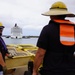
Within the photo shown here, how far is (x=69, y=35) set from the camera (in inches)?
117

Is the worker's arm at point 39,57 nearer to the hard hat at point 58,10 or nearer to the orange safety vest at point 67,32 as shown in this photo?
the orange safety vest at point 67,32

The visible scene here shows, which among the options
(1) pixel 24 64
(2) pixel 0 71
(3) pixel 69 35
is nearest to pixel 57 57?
(3) pixel 69 35

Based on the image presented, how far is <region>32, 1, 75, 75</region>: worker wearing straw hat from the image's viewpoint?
9.37ft

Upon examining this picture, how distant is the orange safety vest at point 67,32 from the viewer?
2895 millimetres

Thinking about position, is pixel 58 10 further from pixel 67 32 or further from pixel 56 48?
pixel 56 48

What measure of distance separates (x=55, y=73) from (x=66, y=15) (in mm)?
711

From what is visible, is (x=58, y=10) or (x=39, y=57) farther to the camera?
(x=58, y=10)

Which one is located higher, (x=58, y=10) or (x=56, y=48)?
(x=58, y=10)

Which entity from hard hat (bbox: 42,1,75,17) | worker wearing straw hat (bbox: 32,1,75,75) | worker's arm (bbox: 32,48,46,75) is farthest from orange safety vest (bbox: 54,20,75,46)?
worker's arm (bbox: 32,48,46,75)

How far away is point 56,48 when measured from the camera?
2.89 m

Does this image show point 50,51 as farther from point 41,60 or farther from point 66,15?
point 66,15

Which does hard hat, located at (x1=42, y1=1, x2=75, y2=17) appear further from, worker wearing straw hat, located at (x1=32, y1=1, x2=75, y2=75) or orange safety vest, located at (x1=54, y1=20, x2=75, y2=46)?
orange safety vest, located at (x1=54, y1=20, x2=75, y2=46)

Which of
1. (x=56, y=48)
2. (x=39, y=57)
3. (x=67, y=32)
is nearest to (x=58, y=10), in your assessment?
(x=67, y=32)

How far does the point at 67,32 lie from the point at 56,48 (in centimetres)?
23
